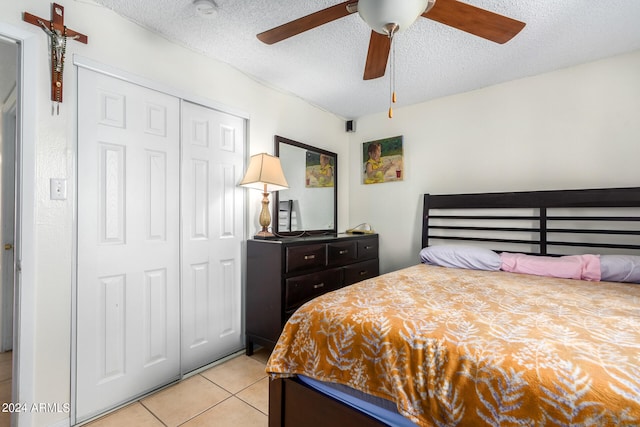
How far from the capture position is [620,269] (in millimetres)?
1980

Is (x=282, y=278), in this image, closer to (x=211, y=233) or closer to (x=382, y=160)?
(x=211, y=233)

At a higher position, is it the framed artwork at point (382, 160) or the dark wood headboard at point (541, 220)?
the framed artwork at point (382, 160)

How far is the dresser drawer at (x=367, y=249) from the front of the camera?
123 inches

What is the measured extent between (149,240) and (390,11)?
1.91 m

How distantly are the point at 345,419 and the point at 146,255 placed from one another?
157 centimetres

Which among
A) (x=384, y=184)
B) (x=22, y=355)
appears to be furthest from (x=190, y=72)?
(x=384, y=184)

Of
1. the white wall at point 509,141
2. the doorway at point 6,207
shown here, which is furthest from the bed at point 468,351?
the doorway at point 6,207

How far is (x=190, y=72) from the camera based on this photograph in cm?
223

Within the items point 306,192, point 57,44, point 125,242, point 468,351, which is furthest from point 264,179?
point 468,351

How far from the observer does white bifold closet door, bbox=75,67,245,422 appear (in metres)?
1.74

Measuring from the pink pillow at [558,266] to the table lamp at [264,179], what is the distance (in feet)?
6.37

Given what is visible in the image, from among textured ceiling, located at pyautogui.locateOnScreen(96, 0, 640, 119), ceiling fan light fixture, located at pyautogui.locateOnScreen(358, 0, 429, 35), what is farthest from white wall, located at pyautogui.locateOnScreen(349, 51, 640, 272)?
ceiling fan light fixture, located at pyautogui.locateOnScreen(358, 0, 429, 35)

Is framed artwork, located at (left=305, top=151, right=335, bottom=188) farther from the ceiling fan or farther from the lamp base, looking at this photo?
the ceiling fan

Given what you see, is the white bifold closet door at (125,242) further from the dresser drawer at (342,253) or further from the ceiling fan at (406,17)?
the dresser drawer at (342,253)
